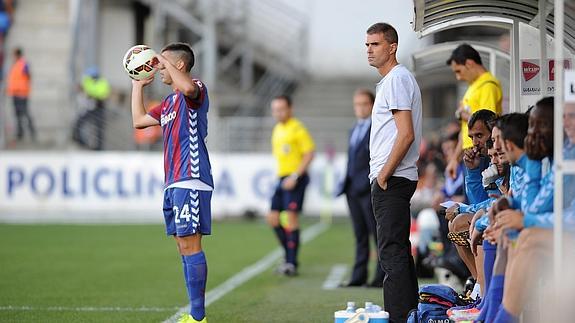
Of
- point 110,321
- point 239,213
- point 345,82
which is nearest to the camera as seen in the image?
point 110,321

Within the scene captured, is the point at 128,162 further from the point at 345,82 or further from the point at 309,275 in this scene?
the point at 309,275

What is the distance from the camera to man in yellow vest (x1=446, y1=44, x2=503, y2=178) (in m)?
10.4

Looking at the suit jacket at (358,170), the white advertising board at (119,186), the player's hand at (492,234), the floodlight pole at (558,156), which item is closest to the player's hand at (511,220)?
the player's hand at (492,234)

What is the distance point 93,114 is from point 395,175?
69.1ft

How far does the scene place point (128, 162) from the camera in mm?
26109

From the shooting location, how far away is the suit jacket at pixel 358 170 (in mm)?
12992

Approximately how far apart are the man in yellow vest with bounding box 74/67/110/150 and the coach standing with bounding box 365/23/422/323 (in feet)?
66.3

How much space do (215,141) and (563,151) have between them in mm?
19760

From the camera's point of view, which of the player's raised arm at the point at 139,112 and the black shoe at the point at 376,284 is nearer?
the player's raised arm at the point at 139,112

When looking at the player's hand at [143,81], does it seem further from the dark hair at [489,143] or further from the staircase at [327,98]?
the staircase at [327,98]

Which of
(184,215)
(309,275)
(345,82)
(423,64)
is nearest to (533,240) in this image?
(184,215)

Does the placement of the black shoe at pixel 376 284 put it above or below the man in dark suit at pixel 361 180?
below

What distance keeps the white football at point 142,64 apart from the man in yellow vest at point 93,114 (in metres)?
19.4

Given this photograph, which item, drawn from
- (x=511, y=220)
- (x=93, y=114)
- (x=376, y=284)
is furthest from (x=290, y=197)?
(x=93, y=114)
